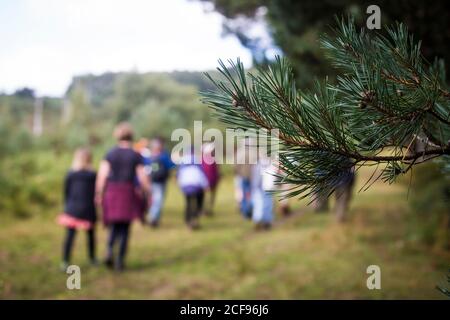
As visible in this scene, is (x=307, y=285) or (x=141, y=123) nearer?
(x=307, y=285)

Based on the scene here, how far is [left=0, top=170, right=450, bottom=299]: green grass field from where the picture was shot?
5.19 m

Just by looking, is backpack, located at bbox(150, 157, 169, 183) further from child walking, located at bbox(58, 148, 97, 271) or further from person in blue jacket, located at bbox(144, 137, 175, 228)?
child walking, located at bbox(58, 148, 97, 271)

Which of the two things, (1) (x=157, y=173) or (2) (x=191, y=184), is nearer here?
(2) (x=191, y=184)

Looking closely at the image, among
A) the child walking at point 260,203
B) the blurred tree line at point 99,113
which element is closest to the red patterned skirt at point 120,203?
the child walking at point 260,203

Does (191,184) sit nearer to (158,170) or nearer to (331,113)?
(158,170)

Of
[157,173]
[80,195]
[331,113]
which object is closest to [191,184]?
[157,173]

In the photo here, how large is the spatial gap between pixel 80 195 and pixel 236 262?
2.38 m

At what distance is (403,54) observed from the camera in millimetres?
1963

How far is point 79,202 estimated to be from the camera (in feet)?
20.8

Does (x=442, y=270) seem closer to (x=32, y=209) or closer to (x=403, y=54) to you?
(x=403, y=54)

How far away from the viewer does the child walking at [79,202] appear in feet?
20.6

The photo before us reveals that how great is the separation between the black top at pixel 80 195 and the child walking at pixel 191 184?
3.43m
